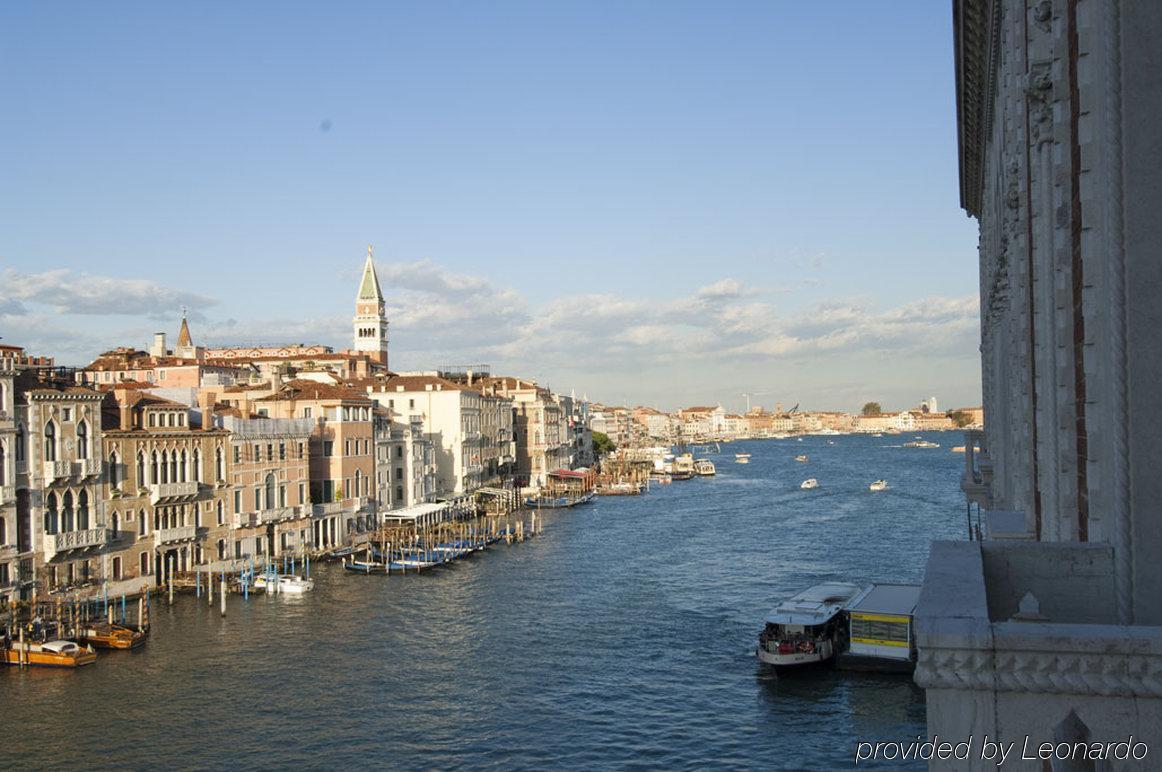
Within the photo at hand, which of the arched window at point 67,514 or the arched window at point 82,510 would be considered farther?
the arched window at point 82,510

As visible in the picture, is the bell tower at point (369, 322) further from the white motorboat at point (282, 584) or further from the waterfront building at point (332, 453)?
the white motorboat at point (282, 584)

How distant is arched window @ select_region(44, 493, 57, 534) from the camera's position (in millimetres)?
30484

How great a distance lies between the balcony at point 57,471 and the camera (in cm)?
3042

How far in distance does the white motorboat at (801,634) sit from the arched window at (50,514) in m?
20.5

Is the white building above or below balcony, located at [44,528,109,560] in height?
above

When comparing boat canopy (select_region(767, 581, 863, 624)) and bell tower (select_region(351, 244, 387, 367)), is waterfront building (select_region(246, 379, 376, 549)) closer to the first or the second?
boat canopy (select_region(767, 581, 863, 624))

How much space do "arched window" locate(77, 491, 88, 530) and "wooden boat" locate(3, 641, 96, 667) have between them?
22.2 feet

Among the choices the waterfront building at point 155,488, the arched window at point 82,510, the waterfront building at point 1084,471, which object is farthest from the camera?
the waterfront building at point 155,488

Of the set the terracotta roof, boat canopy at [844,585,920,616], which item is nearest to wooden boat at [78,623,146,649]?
boat canopy at [844,585,920,616]

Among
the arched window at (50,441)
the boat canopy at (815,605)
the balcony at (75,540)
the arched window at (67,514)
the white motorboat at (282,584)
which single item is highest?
the arched window at (50,441)

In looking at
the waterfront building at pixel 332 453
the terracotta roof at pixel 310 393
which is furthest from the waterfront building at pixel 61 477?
the terracotta roof at pixel 310 393

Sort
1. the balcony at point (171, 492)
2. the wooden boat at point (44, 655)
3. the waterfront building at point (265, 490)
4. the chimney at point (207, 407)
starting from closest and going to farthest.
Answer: the wooden boat at point (44, 655), the balcony at point (171, 492), the chimney at point (207, 407), the waterfront building at point (265, 490)

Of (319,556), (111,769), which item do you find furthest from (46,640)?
(319,556)

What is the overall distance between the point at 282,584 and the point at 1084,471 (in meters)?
33.0
